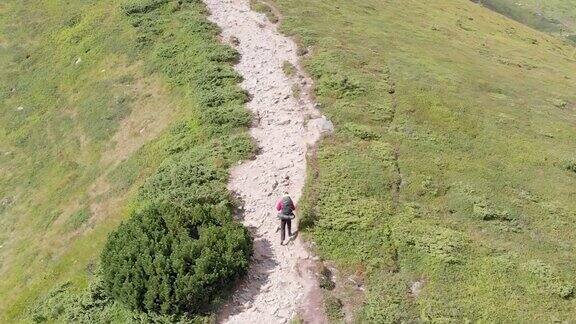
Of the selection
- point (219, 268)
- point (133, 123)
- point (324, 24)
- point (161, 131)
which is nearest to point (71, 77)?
point (133, 123)

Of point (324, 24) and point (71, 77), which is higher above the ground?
point (324, 24)

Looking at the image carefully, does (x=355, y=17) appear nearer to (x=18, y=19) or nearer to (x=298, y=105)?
(x=298, y=105)

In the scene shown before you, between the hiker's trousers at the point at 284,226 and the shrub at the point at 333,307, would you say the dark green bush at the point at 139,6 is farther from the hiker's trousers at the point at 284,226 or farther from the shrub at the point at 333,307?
the shrub at the point at 333,307

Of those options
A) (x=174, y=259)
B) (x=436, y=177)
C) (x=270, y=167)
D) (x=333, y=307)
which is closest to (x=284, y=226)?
(x=333, y=307)

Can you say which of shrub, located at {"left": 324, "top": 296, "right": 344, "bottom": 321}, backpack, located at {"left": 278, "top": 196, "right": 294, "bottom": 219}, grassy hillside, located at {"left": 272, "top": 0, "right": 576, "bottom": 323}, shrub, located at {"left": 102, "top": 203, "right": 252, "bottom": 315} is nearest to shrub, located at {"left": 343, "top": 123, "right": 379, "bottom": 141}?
grassy hillside, located at {"left": 272, "top": 0, "right": 576, "bottom": 323}

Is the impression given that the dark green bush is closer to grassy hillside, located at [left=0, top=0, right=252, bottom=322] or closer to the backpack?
grassy hillside, located at [left=0, top=0, right=252, bottom=322]

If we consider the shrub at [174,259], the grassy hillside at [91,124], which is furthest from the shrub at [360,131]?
the shrub at [174,259]

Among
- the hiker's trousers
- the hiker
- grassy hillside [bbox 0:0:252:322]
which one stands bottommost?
grassy hillside [bbox 0:0:252:322]

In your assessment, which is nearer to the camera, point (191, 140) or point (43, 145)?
point (191, 140)

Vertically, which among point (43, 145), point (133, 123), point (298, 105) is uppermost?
point (298, 105)
